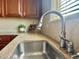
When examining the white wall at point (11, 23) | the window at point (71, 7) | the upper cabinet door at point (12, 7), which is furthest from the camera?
the white wall at point (11, 23)

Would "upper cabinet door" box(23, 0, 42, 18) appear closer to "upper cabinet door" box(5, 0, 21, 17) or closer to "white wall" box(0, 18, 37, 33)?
"upper cabinet door" box(5, 0, 21, 17)

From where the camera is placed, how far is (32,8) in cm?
350

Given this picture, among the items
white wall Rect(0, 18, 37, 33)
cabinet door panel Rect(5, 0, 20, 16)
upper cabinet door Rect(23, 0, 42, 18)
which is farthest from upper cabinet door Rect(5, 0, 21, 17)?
white wall Rect(0, 18, 37, 33)

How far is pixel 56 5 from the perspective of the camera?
→ 91.9 inches

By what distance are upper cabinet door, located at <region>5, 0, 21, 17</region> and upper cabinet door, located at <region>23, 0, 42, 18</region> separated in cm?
18

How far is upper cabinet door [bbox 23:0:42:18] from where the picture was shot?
3484 millimetres

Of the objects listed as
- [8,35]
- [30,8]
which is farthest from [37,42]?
[30,8]

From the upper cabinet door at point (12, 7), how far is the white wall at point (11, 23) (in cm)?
34

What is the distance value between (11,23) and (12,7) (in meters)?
0.50

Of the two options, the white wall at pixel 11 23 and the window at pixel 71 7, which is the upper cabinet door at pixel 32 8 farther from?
the window at pixel 71 7

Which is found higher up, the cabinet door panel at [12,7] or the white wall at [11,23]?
the cabinet door panel at [12,7]

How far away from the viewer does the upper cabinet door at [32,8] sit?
11.4ft

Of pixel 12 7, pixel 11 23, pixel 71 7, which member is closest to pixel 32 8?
pixel 12 7

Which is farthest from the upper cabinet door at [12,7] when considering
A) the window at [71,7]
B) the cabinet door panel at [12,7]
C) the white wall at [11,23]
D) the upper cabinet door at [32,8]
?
the window at [71,7]
